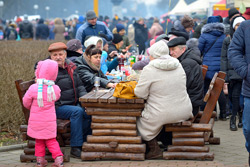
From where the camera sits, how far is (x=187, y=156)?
6.28m

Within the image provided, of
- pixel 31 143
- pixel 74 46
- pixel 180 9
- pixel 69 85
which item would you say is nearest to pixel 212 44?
pixel 74 46

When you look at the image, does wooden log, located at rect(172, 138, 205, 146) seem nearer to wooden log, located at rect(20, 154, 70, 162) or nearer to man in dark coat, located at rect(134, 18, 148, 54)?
wooden log, located at rect(20, 154, 70, 162)

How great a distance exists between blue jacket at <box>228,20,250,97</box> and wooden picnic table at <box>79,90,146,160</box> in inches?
53.9

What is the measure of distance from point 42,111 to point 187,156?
1902mm

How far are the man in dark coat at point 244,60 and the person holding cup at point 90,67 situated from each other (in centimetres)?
235

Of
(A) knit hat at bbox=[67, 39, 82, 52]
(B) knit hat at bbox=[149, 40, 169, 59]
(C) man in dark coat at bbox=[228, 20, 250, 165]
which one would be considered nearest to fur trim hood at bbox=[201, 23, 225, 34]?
(A) knit hat at bbox=[67, 39, 82, 52]

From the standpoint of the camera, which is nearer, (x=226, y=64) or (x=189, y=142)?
(x=189, y=142)

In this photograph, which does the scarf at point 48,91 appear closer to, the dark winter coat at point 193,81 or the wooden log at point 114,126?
the wooden log at point 114,126

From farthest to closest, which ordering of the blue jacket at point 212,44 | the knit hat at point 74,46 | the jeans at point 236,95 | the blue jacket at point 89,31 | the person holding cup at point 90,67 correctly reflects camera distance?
1. the blue jacket at point 89,31
2. the blue jacket at point 212,44
3. the jeans at point 236,95
4. the knit hat at point 74,46
5. the person holding cup at point 90,67

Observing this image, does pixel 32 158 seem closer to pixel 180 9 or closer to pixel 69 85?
pixel 69 85

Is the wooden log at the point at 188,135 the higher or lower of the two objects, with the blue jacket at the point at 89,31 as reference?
lower

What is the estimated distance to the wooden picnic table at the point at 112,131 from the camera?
6234 millimetres

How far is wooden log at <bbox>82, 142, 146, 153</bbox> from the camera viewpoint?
6250mm

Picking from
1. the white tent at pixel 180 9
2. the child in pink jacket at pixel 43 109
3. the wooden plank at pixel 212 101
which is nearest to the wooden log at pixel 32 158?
the child in pink jacket at pixel 43 109
